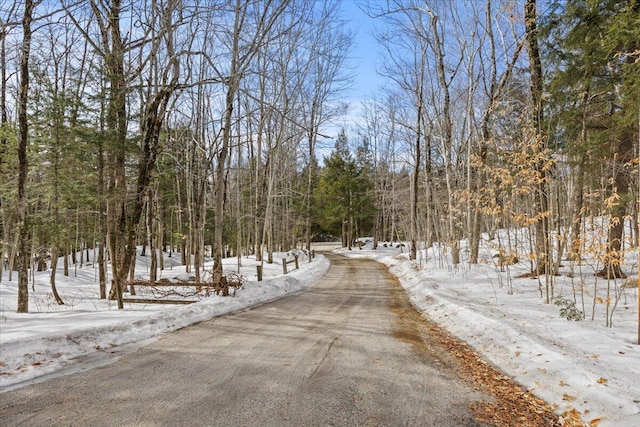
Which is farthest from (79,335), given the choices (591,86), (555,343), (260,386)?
(591,86)

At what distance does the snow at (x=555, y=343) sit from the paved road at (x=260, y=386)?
88cm

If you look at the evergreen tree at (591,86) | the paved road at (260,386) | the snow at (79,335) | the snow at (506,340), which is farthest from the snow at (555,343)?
the snow at (79,335)

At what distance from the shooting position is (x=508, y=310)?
7.70 meters

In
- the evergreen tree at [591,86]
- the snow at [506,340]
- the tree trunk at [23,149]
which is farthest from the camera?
the evergreen tree at [591,86]

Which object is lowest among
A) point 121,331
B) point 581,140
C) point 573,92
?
point 121,331

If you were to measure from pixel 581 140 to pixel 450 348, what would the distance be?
7627mm

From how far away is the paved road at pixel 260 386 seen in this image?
10.6 feet

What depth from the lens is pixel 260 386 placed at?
12.8 feet

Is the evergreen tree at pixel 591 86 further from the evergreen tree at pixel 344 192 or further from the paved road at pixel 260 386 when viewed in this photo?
the evergreen tree at pixel 344 192

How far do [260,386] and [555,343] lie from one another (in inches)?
160

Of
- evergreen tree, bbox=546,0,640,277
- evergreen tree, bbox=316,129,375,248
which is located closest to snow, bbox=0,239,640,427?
evergreen tree, bbox=546,0,640,277

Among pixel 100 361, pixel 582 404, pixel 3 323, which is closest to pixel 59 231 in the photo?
pixel 3 323

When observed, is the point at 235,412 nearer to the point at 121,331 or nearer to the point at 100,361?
the point at 100,361

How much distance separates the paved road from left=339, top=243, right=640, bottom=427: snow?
88 cm
